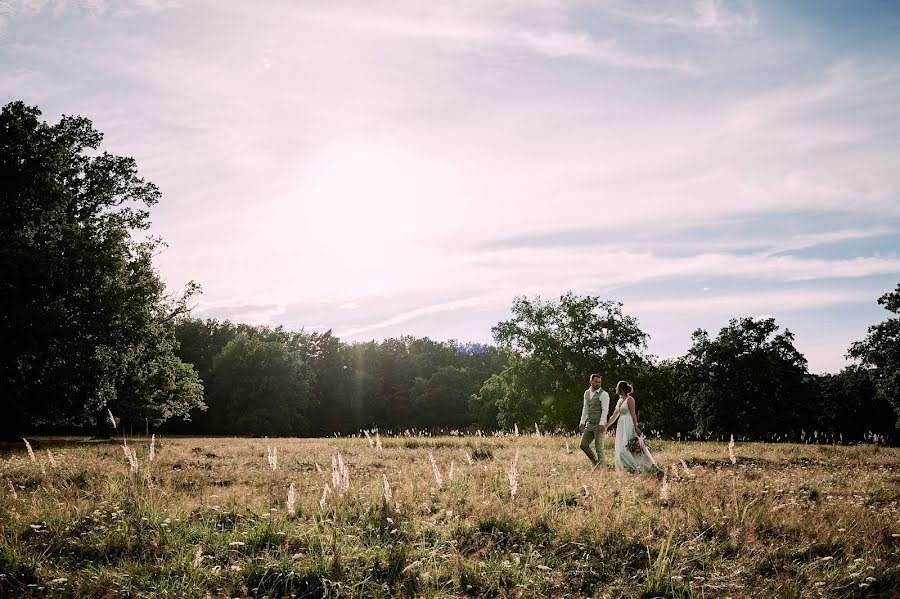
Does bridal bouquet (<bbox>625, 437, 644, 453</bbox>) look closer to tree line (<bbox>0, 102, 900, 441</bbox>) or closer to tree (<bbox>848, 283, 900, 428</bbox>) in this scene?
tree line (<bbox>0, 102, 900, 441</bbox>)

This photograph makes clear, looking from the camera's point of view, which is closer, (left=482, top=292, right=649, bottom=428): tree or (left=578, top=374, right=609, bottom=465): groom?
(left=578, top=374, right=609, bottom=465): groom

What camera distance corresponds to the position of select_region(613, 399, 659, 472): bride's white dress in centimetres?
1094

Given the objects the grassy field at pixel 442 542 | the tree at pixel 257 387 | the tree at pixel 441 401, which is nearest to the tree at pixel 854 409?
the tree at pixel 441 401

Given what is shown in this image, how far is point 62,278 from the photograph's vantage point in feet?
67.9

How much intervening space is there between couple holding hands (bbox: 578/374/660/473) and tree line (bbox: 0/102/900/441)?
763 inches

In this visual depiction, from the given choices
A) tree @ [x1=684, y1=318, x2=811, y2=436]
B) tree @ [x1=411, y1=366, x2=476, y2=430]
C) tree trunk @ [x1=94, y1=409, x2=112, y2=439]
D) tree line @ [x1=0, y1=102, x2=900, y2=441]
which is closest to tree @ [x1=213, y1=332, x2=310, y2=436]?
tree line @ [x1=0, y1=102, x2=900, y2=441]

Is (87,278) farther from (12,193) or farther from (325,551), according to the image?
(325,551)

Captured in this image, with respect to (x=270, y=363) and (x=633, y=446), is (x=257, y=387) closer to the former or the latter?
(x=270, y=363)

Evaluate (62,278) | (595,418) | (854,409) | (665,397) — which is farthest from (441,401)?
(595,418)

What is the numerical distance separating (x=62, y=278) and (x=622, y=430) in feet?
68.4

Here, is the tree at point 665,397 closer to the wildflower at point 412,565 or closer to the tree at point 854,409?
the tree at point 854,409

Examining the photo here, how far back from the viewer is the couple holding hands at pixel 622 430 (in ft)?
35.9

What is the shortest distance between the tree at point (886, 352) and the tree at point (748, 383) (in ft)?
33.4

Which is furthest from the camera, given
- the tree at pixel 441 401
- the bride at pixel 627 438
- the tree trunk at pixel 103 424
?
the tree at pixel 441 401
